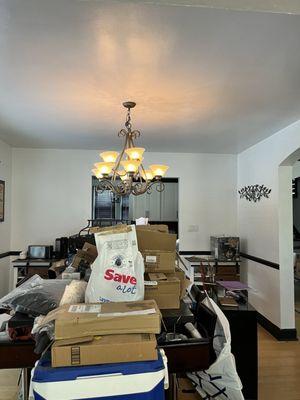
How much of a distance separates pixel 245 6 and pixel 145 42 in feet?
3.06

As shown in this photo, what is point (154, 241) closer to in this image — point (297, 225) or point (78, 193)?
point (78, 193)

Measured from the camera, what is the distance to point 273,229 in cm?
382

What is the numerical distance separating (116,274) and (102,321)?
0.28m

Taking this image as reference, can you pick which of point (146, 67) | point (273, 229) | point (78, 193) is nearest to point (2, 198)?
point (78, 193)

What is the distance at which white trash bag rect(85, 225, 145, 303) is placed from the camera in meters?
1.34

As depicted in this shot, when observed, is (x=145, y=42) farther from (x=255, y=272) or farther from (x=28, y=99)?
(x=255, y=272)

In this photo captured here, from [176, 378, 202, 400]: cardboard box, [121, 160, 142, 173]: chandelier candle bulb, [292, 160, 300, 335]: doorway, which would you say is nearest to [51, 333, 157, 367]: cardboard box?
[176, 378, 202, 400]: cardboard box

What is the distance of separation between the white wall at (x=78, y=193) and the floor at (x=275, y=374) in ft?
6.43

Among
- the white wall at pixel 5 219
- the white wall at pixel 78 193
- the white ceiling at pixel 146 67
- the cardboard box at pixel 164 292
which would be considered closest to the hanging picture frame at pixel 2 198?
the white wall at pixel 5 219

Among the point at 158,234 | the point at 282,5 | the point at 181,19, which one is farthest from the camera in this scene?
the point at 158,234

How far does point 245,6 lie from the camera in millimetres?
920

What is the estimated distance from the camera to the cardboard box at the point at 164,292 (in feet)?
5.20

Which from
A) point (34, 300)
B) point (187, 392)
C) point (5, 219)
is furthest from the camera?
point (5, 219)

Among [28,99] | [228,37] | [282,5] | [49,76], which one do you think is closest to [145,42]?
[228,37]
